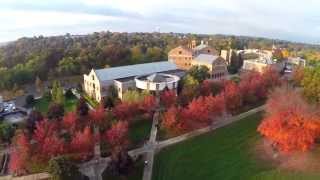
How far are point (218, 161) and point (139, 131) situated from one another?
11.0 m

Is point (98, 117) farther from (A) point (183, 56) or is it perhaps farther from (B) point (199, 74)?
(A) point (183, 56)

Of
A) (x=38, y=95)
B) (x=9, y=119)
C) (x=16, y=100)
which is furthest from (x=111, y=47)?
(x=9, y=119)

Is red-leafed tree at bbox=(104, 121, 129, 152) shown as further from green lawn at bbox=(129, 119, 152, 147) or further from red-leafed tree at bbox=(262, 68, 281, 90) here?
red-leafed tree at bbox=(262, 68, 281, 90)

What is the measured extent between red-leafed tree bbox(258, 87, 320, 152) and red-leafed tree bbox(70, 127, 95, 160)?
18433mm

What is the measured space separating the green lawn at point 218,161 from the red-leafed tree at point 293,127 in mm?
2900

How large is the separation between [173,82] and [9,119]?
Answer: 24.6m

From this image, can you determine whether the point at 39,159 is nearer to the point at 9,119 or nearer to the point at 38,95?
the point at 9,119

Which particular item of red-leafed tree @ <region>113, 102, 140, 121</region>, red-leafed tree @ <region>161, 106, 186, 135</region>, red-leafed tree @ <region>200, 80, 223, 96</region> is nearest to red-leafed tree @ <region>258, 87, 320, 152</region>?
red-leafed tree @ <region>161, 106, 186, 135</region>

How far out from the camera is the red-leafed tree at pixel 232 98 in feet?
161

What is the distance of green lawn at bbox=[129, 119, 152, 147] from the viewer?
42281mm

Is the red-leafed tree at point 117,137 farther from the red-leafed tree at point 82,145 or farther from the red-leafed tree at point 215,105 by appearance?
the red-leafed tree at point 215,105

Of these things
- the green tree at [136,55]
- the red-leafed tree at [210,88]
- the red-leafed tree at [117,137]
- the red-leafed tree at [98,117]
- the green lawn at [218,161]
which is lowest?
the green lawn at [218,161]

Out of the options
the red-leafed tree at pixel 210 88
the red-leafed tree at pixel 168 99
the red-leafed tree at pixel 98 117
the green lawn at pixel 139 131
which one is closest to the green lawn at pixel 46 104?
the red-leafed tree at pixel 98 117

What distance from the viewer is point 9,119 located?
51500mm
